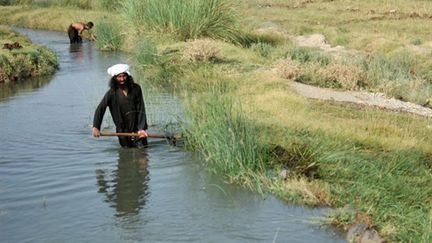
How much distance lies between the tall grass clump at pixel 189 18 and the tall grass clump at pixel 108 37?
2.28 metres

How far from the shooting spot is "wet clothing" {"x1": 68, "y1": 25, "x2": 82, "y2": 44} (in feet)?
76.6

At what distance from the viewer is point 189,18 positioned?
58.3ft

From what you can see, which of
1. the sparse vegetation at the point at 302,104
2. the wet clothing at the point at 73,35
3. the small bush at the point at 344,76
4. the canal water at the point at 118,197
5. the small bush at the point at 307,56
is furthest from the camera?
the wet clothing at the point at 73,35

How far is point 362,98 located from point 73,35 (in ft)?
46.3

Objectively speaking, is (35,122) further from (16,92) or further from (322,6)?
(322,6)

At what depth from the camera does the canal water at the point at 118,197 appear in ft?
20.2

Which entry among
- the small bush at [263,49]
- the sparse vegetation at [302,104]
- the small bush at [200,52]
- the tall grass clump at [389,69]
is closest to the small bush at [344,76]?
the sparse vegetation at [302,104]

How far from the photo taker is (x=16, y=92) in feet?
47.1

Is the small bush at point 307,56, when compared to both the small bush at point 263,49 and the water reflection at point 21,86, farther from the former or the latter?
the water reflection at point 21,86

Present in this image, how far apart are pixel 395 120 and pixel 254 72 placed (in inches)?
184

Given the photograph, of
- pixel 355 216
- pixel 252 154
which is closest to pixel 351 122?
pixel 252 154

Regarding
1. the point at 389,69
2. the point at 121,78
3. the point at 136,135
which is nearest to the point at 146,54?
the point at 389,69

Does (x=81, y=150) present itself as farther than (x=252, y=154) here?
Yes

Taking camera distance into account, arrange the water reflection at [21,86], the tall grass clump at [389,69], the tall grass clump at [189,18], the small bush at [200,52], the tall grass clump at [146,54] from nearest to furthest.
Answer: the tall grass clump at [389,69], the water reflection at [21,86], the small bush at [200,52], the tall grass clump at [146,54], the tall grass clump at [189,18]
